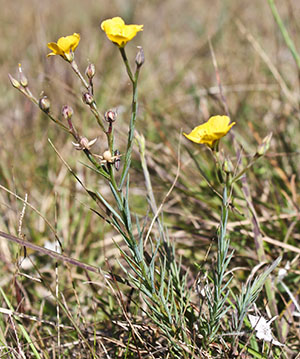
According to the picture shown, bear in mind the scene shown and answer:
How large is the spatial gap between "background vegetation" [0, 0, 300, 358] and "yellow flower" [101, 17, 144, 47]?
0.23 m

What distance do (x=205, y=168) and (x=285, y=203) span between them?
0.38 m

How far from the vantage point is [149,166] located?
5.31ft

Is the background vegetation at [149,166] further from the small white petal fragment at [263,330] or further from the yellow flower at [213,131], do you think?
the yellow flower at [213,131]

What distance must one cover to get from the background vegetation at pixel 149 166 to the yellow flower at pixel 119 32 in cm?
23

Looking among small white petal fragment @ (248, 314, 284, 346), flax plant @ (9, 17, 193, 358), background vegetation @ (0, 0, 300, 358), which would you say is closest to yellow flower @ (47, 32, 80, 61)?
flax plant @ (9, 17, 193, 358)

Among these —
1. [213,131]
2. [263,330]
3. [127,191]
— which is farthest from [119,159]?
[263,330]

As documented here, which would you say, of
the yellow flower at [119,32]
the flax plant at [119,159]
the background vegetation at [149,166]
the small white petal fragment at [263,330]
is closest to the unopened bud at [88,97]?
the flax plant at [119,159]

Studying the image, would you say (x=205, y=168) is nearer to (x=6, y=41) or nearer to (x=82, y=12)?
(x=6, y=41)

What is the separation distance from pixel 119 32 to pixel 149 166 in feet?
2.91

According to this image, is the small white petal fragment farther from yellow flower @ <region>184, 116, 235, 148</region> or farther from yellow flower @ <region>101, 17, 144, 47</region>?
yellow flower @ <region>101, 17, 144, 47</region>

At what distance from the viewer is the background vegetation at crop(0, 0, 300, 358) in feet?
3.75

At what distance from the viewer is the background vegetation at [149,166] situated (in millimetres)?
1144

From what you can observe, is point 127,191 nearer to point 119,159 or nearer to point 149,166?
point 119,159

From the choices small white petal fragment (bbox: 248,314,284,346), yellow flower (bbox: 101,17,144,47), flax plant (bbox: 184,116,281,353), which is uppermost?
yellow flower (bbox: 101,17,144,47)
